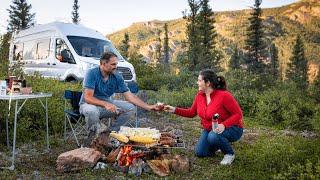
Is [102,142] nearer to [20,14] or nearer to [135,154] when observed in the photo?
[135,154]

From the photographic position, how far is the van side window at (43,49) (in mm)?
12922

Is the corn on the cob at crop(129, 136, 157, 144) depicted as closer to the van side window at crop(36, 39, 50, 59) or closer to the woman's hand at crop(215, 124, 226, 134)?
the woman's hand at crop(215, 124, 226, 134)

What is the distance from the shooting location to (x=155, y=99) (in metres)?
12.7

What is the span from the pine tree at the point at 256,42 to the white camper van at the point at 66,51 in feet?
118

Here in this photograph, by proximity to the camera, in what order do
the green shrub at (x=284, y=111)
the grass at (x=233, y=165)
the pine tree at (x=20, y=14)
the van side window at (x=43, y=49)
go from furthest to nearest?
1. the pine tree at (x=20, y=14)
2. the van side window at (x=43, y=49)
3. the green shrub at (x=284, y=111)
4. the grass at (x=233, y=165)

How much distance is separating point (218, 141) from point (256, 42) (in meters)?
43.8

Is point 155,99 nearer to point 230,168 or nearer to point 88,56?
point 88,56

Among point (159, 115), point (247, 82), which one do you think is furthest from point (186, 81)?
point (159, 115)

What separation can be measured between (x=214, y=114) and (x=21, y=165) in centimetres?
257

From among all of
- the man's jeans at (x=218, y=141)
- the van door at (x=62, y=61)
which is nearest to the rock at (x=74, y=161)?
the man's jeans at (x=218, y=141)

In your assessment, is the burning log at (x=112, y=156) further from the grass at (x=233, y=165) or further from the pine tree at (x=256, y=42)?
the pine tree at (x=256, y=42)

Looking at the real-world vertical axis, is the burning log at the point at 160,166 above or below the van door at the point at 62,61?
below

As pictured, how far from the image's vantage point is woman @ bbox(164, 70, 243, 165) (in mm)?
5594

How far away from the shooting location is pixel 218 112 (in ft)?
18.5
